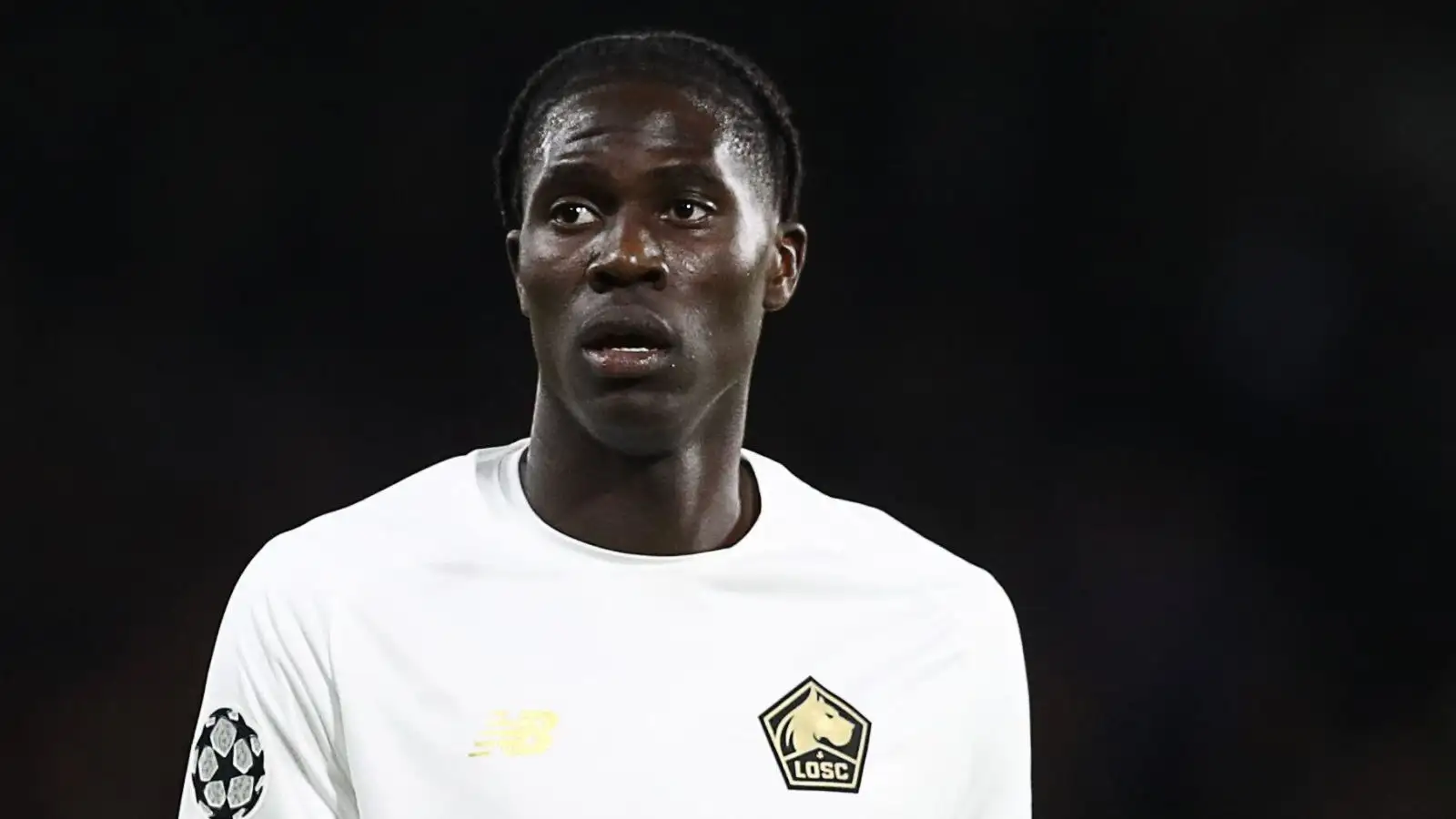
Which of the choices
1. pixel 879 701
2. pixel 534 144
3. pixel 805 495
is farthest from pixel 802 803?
pixel 534 144

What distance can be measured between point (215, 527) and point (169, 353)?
11.4 inches

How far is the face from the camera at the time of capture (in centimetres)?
192

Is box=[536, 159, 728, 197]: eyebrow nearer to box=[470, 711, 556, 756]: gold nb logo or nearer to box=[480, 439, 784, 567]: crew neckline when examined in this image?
box=[480, 439, 784, 567]: crew neckline

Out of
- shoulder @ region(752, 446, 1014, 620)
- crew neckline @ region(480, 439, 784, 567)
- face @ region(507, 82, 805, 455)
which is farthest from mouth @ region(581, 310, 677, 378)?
shoulder @ region(752, 446, 1014, 620)

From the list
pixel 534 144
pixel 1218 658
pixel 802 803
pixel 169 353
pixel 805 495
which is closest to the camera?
pixel 802 803

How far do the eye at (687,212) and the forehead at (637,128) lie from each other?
5 cm

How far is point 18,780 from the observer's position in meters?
2.75

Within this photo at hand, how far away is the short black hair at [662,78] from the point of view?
6.75 ft

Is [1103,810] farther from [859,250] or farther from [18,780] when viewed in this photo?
[18,780]

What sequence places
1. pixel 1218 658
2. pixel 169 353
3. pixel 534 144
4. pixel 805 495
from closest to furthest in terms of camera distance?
pixel 534 144 → pixel 805 495 → pixel 169 353 → pixel 1218 658

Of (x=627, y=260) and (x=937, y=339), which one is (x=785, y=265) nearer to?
(x=627, y=260)

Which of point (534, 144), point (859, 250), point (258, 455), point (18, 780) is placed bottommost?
point (18, 780)

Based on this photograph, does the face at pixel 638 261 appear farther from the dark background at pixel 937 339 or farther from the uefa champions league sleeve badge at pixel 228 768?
the dark background at pixel 937 339

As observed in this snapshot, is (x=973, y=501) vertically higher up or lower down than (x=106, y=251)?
lower down
